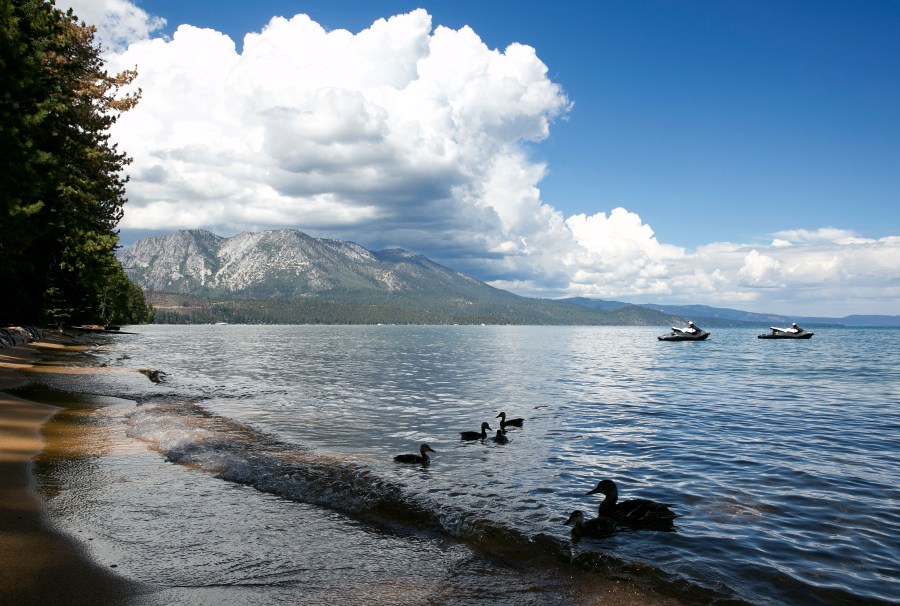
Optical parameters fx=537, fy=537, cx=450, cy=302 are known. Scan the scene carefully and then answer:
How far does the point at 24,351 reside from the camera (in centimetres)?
4394

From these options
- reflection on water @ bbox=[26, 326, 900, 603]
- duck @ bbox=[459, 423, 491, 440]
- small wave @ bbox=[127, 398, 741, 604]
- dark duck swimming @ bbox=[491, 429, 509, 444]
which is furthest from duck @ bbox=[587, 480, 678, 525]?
duck @ bbox=[459, 423, 491, 440]

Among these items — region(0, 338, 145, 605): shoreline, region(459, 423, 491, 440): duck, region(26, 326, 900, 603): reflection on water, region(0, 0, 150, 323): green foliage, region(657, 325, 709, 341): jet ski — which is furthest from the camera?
region(657, 325, 709, 341): jet ski

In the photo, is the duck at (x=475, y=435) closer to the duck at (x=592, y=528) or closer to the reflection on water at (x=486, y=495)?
the reflection on water at (x=486, y=495)

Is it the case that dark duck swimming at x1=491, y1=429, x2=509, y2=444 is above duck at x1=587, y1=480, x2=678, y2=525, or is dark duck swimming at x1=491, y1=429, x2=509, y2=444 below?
below

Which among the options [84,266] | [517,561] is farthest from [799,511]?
[84,266]

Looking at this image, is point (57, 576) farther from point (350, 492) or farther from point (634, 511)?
point (634, 511)

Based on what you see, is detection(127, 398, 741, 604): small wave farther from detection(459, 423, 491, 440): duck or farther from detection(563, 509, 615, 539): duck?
detection(459, 423, 491, 440): duck

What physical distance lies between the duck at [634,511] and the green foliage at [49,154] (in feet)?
114

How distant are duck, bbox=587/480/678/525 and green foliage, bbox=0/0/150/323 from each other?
114 ft

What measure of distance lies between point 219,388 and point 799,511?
107 feet

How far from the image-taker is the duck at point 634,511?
1191 cm

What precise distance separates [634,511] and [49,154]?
40.0 m

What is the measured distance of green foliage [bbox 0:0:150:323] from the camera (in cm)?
3059

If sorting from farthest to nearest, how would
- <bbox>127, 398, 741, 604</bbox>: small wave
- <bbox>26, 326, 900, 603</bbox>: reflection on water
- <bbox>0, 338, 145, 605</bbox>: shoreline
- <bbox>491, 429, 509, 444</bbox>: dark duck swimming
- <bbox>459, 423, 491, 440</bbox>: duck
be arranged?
<bbox>459, 423, 491, 440</bbox>: duck → <bbox>491, 429, 509, 444</bbox>: dark duck swimming → <bbox>127, 398, 741, 604</bbox>: small wave → <bbox>26, 326, 900, 603</bbox>: reflection on water → <bbox>0, 338, 145, 605</bbox>: shoreline
